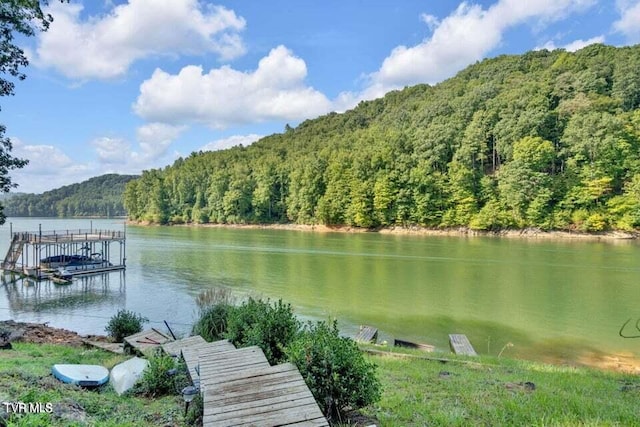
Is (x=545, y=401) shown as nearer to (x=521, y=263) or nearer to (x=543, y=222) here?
(x=521, y=263)

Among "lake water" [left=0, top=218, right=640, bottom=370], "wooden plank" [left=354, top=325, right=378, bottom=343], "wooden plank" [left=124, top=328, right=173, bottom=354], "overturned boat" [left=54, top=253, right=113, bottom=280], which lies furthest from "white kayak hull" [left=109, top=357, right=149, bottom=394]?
"overturned boat" [left=54, top=253, right=113, bottom=280]

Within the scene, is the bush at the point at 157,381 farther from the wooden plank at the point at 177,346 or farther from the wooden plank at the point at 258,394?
the wooden plank at the point at 258,394

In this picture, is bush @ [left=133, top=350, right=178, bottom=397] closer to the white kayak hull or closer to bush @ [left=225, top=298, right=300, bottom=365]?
the white kayak hull

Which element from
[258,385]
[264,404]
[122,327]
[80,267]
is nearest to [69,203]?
[80,267]

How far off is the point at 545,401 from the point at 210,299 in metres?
9.50

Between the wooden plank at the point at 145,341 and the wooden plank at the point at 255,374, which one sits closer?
the wooden plank at the point at 255,374

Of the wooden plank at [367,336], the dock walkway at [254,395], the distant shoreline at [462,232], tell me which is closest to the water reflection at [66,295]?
the wooden plank at [367,336]

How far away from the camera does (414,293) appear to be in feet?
61.8

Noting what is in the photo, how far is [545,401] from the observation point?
4773mm

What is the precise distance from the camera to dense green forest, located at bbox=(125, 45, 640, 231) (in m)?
47.2

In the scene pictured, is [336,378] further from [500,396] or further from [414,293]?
[414,293]

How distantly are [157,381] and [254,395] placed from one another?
9.24 ft

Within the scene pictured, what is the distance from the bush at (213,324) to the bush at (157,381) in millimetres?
3892

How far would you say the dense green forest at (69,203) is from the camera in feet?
468
